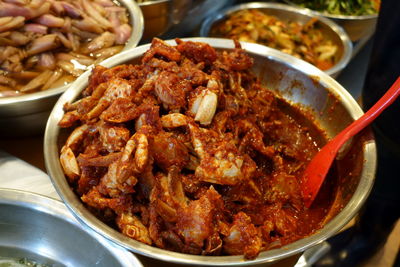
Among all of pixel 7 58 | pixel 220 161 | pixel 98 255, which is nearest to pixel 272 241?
pixel 220 161

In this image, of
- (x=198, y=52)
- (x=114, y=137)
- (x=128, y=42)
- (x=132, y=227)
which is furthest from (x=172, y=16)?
(x=132, y=227)

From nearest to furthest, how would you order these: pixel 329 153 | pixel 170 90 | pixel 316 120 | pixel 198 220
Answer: pixel 198 220, pixel 170 90, pixel 329 153, pixel 316 120

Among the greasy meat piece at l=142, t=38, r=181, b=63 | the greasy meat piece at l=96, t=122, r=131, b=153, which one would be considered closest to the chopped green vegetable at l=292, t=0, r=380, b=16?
the greasy meat piece at l=142, t=38, r=181, b=63

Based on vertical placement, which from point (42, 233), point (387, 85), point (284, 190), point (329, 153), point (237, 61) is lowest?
point (42, 233)

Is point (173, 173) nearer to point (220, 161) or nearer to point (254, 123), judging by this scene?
point (220, 161)

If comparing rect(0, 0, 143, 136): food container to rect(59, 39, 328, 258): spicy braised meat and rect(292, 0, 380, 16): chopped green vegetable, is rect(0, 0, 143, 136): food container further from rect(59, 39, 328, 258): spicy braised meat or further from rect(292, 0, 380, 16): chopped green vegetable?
rect(292, 0, 380, 16): chopped green vegetable

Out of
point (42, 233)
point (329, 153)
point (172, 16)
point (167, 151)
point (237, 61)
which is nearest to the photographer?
point (167, 151)

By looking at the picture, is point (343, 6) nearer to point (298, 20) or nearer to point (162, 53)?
point (298, 20)
